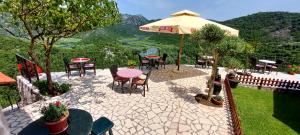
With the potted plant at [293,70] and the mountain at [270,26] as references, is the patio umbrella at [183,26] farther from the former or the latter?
the mountain at [270,26]

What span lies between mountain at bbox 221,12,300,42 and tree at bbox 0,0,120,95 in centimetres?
2555

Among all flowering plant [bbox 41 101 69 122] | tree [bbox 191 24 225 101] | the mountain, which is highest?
the mountain

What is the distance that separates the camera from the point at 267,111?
857cm

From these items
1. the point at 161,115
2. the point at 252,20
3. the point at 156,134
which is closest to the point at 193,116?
the point at 161,115

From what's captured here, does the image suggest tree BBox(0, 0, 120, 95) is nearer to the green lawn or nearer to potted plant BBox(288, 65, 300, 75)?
the green lawn

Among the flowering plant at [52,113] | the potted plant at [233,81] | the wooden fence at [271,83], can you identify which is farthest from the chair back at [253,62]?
the flowering plant at [52,113]

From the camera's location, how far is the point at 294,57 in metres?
16.2

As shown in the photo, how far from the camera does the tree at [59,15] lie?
5.87 m

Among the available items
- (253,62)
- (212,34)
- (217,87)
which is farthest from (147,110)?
(253,62)

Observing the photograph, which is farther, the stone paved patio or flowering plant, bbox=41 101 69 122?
the stone paved patio

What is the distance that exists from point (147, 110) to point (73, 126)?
10.9 feet

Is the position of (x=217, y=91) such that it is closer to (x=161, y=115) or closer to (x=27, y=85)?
(x=161, y=115)

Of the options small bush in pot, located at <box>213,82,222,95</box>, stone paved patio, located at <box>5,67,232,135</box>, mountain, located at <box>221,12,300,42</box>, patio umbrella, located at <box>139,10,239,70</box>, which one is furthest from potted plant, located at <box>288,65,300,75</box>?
mountain, located at <box>221,12,300,42</box>

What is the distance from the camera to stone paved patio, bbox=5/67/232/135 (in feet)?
19.3
